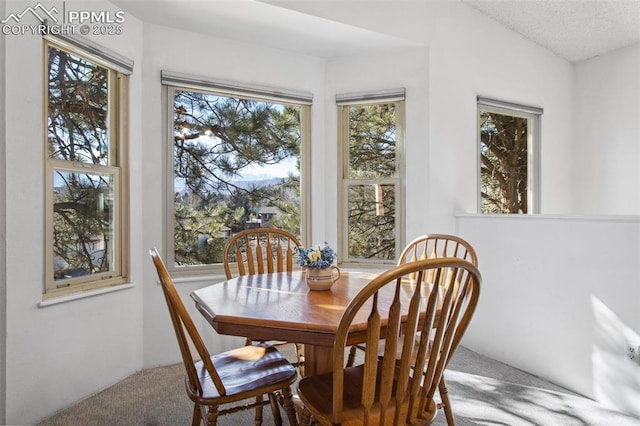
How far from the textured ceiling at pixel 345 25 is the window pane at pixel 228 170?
0.51 m

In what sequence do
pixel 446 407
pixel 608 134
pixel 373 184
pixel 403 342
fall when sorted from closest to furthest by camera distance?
1. pixel 403 342
2. pixel 446 407
3. pixel 373 184
4. pixel 608 134

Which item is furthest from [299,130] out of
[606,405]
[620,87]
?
[620,87]

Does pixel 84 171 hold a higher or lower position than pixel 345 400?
higher

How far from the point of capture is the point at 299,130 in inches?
129

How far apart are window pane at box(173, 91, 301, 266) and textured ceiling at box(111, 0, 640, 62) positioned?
511 mm

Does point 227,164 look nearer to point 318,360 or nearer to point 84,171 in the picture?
point 84,171

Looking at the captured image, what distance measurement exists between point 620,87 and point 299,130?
3124mm

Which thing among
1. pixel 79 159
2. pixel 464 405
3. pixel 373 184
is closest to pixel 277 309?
pixel 464 405

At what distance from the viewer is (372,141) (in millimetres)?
3320

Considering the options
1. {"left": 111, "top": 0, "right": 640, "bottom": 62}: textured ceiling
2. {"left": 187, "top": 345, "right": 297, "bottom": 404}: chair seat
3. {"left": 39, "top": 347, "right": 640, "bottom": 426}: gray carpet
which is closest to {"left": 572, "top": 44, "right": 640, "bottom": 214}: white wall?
{"left": 111, "top": 0, "right": 640, "bottom": 62}: textured ceiling

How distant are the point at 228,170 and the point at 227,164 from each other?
5cm

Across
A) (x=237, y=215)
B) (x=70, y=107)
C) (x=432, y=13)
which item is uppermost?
(x=432, y=13)

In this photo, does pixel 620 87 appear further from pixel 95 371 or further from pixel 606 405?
pixel 95 371

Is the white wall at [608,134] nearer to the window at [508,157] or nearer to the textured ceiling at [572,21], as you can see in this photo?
the textured ceiling at [572,21]
